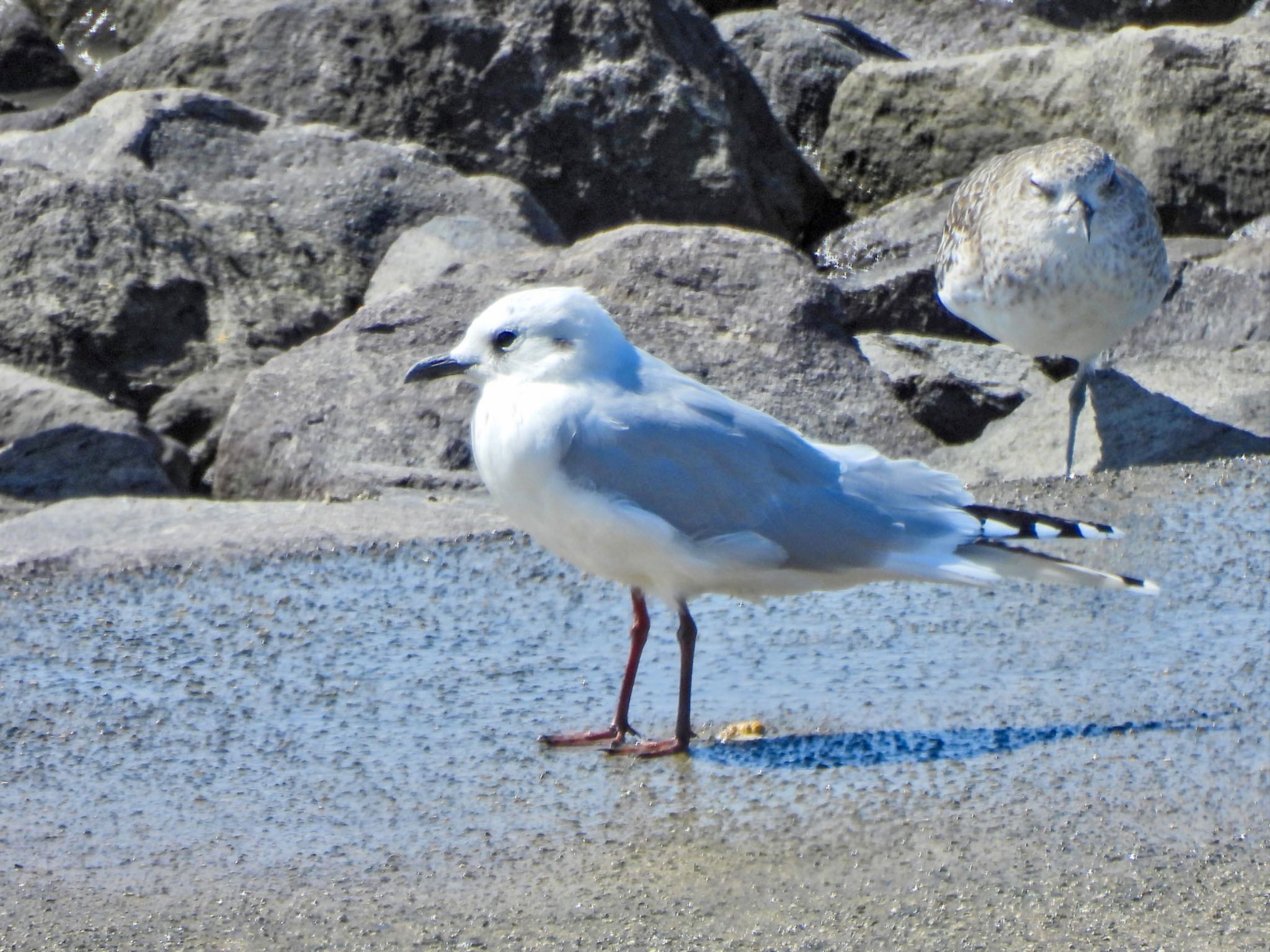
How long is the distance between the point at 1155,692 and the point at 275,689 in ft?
7.09

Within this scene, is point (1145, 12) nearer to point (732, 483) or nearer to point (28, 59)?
point (28, 59)

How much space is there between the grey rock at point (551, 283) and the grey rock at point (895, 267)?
180 centimetres

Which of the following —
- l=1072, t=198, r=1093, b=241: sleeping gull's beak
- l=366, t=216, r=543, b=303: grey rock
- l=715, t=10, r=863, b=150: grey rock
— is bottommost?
l=366, t=216, r=543, b=303: grey rock

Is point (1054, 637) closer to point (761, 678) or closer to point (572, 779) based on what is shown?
point (761, 678)

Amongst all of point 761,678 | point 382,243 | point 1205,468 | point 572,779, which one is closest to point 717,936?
point 572,779

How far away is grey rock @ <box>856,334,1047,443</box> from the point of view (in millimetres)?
8258

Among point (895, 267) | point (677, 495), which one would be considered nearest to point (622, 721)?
point (677, 495)

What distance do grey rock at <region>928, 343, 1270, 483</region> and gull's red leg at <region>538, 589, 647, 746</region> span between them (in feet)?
9.44

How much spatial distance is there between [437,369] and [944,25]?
11.7 metres

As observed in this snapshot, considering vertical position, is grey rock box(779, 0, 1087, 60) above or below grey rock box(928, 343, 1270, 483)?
above

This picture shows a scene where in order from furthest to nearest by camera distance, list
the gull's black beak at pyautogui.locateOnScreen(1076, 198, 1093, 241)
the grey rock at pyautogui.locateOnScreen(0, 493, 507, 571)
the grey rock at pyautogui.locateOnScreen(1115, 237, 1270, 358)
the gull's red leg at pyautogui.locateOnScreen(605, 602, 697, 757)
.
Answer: the grey rock at pyautogui.locateOnScreen(1115, 237, 1270, 358), the gull's black beak at pyautogui.locateOnScreen(1076, 198, 1093, 241), the grey rock at pyautogui.locateOnScreen(0, 493, 507, 571), the gull's red leg at pyautogui.locateOnScreen(605, 602, 697, 757)

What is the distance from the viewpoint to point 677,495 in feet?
13.4

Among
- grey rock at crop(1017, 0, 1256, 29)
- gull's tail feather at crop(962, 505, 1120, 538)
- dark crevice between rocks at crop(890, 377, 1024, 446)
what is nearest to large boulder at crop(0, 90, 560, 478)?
dark crevice between rocks at crop(890, 377, 1024, 446)

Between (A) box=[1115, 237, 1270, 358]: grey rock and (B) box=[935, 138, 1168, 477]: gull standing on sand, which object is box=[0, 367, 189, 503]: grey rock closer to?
(B) box=[935, 138, 1168, 477]: gull standing on sand
